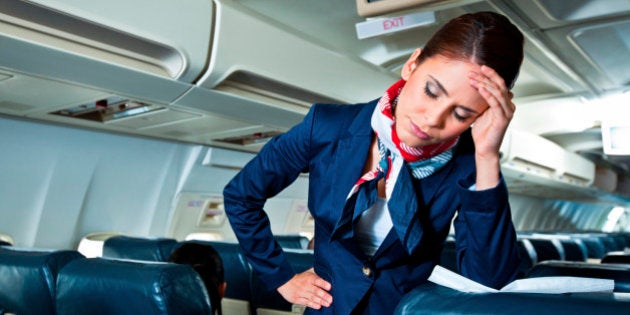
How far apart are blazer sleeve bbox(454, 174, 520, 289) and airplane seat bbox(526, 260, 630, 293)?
64cm

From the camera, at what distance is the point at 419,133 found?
1.43m

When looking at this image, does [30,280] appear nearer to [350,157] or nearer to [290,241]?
[350,157]

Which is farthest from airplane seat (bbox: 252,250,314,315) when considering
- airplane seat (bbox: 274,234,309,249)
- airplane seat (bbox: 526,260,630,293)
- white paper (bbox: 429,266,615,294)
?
airplane seat (bbox: 274,234,309,249)

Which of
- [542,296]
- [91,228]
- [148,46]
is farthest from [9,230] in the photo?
[542,296]

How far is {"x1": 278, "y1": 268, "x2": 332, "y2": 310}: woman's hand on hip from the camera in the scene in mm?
1696

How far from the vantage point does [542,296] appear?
0.99 metres

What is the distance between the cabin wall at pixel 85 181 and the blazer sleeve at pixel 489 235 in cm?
484

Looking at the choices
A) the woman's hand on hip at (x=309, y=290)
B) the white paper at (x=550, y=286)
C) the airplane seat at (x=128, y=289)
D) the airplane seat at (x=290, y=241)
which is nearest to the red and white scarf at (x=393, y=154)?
the woman's hand on hip at (x=309, y=290)

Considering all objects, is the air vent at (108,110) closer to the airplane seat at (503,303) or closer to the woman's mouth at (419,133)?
the woman's mouth at (419,133)

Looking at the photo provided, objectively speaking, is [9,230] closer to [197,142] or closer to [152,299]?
[197,142]

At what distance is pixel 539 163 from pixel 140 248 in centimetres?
718

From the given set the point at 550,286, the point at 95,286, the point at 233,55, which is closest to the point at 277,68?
the point at 233,55

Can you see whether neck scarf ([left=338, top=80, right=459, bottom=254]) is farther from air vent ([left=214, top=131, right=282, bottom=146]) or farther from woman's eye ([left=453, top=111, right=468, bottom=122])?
air vent ([left=214, top=131, right=282, bottom=146])

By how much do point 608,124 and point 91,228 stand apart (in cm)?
598
